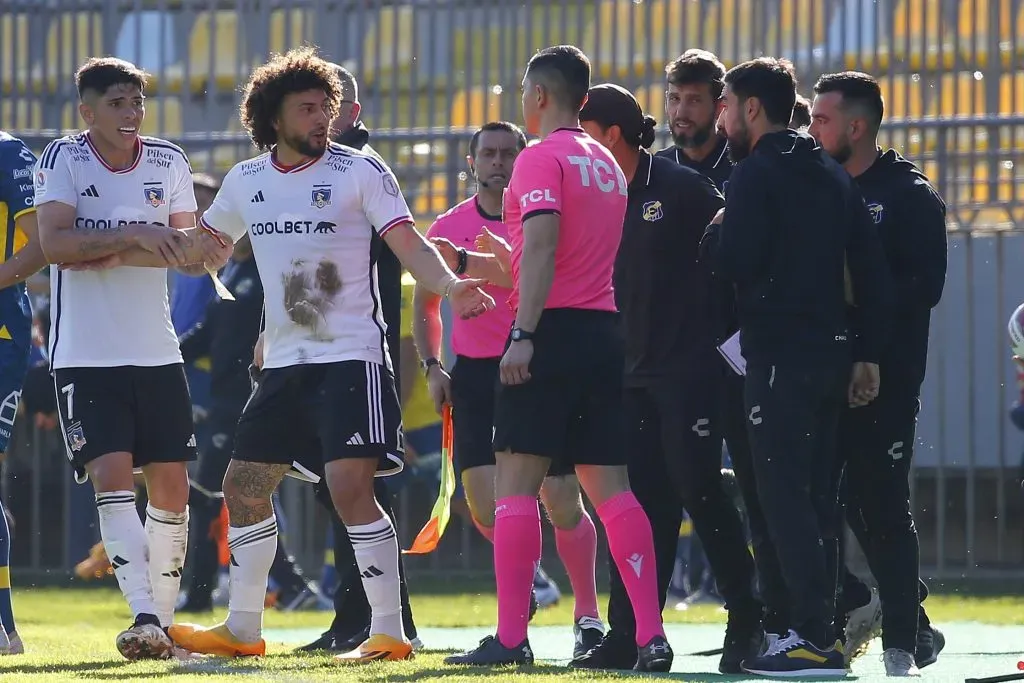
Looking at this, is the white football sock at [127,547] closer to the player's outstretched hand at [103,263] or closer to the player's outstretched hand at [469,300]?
the player's outstretched hand at [103,263]

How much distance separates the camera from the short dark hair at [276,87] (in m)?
6.69

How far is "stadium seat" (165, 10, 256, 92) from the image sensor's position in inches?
520

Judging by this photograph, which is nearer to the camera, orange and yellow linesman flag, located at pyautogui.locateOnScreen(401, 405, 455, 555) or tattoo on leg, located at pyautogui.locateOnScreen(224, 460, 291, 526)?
tattoo on leg, located at pyautogui.locateOnScreen(224, 460, 291, 526)

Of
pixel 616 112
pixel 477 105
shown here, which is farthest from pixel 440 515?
pixel 477 105

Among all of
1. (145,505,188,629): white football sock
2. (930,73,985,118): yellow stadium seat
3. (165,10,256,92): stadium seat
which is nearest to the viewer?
(145,505,188,629): white football sock

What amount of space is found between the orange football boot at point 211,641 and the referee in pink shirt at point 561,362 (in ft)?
2.81

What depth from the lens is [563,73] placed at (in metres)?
6.43

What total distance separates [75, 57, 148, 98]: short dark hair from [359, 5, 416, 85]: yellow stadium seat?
583 cm

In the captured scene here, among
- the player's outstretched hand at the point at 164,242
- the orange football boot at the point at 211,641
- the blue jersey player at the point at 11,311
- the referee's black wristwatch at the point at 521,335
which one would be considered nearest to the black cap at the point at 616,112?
the referee's black wristwatch at the point at 521,335

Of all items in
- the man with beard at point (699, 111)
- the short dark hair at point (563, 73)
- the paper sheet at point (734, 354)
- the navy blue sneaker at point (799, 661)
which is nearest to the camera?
the navy blue sneaker at point (799, 661)

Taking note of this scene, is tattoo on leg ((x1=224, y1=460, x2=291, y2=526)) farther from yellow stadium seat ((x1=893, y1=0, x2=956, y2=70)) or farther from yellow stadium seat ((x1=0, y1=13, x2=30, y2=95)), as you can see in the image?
yellow stadium seat ((x1=0, y1=13, x2=30, y2=95))

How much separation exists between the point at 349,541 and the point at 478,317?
1.03m

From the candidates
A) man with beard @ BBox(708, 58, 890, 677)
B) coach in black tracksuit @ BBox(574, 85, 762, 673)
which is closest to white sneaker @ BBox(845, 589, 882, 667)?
coach in black tracksuit @ BBox(574, 85, 762, 673)

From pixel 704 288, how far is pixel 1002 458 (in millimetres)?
5733
